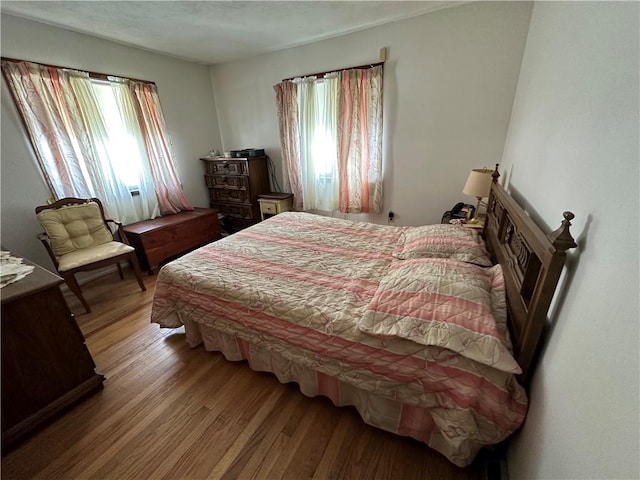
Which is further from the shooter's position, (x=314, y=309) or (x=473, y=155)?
(x=473, y=155)

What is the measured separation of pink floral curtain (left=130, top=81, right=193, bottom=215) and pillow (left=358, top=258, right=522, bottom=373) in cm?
335

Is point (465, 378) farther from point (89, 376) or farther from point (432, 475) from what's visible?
point (89, 376)

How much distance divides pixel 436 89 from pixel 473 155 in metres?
0.80

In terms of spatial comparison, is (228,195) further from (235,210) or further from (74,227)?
(74,227)

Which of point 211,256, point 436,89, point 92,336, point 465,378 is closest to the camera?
point 465,378

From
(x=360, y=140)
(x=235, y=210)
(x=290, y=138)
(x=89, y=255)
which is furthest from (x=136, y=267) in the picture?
(x=360, y=140)

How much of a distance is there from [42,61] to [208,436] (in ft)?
11.7

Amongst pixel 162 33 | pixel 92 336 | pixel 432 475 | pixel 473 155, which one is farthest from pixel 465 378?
pixel 162 33

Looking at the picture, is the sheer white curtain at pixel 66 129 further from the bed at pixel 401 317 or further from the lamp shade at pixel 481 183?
the lamp shade at pixel 481 183

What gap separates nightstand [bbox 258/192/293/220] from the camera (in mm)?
3666

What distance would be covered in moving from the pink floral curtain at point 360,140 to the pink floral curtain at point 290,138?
26.1 inches

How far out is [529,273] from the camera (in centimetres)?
103

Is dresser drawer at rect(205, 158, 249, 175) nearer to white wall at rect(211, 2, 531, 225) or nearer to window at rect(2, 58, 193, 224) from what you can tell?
window at rect(2, 58, 193, 224)

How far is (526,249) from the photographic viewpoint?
3.70 ft
